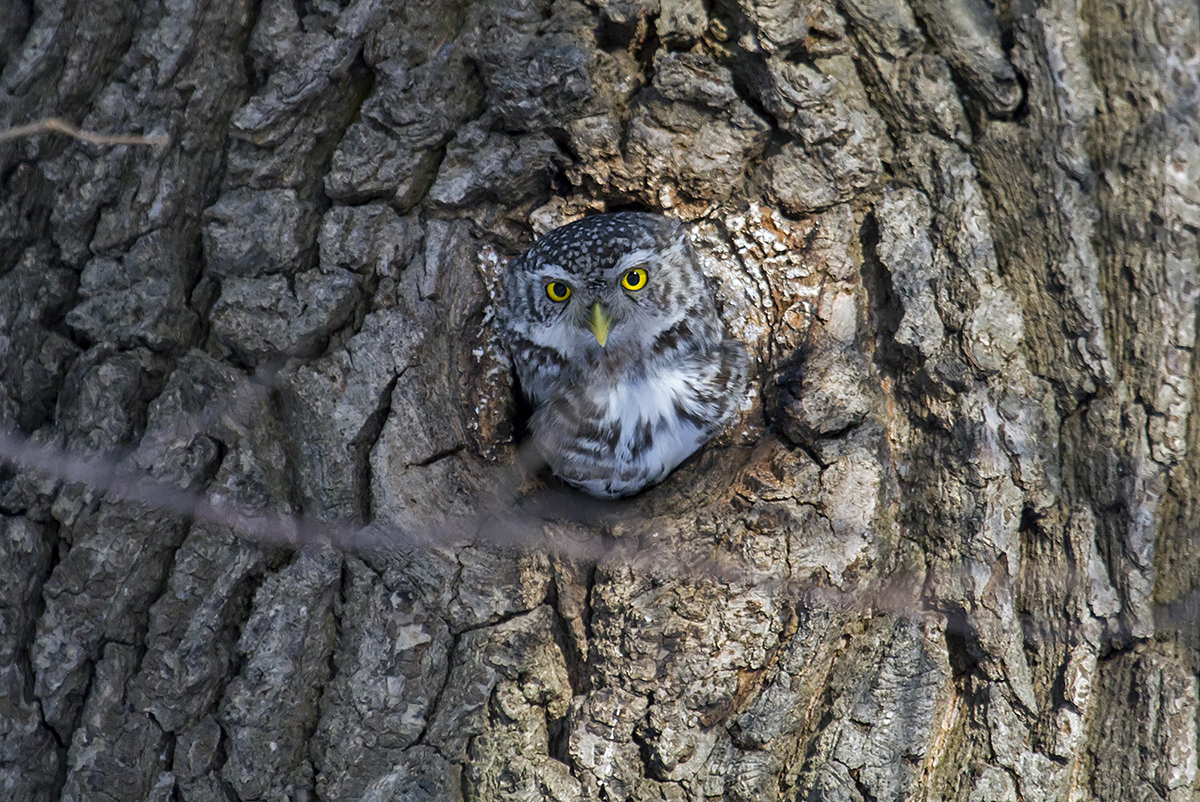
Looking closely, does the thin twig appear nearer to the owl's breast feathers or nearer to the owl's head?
the owl's head

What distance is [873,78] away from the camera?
7.34ft

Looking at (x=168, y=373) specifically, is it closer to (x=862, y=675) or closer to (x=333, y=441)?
(x=333, y=441)

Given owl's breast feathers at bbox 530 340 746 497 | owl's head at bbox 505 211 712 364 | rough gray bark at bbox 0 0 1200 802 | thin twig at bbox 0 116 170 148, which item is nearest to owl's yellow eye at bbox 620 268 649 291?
owl's head at bbox 505 211 712 364

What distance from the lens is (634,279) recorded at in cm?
278

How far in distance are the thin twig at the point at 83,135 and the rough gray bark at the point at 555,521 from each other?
6 centimetres

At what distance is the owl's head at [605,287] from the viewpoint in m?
2.62

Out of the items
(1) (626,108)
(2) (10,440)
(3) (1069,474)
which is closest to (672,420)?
(1) (626,108)

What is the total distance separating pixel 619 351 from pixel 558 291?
311mm

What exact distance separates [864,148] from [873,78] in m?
0.18

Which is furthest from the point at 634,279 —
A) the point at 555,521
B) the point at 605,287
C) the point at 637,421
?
the point at 555,521

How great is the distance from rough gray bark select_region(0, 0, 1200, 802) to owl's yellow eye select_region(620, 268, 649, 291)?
52 cm

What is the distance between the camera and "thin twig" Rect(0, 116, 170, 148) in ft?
5.58

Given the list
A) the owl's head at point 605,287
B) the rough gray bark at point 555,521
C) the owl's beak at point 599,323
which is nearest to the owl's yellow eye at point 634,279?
the owl's head at point 605,287

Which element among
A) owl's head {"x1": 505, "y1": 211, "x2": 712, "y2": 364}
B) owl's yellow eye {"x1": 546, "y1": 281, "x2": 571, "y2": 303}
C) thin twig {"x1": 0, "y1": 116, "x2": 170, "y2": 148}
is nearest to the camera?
thin twig {"x1": 0, "y1": 116, "x2": 170, "y2": 148}
